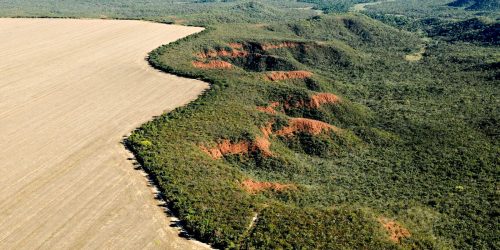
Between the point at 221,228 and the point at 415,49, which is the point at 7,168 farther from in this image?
the point at 415,49

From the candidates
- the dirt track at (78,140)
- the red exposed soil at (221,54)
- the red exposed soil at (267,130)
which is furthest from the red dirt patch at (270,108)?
the red exposed soil at (221,54)

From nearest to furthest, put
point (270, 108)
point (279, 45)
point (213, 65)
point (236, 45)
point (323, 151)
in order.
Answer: point (323, 151) < point (270, 108) < point (213, 65) < point (236, 45) < point (279, 45)

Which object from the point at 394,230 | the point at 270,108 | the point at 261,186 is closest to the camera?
the point at 394,230

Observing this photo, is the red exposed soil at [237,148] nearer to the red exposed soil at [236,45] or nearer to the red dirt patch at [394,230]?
the red dirt patch at [394,230]

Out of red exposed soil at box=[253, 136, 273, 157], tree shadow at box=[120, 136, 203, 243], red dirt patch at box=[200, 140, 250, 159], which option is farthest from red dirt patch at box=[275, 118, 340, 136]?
tree shadow at box=[120, 136, 203, 243]

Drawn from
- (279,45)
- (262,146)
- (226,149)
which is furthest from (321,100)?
(279,45)

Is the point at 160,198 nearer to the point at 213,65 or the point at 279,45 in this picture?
the point at 213,65
